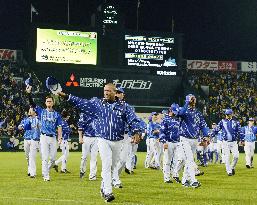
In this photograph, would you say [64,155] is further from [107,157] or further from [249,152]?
[249,152]

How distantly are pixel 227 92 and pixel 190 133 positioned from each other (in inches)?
1674

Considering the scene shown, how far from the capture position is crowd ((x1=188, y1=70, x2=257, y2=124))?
54250 millimetres

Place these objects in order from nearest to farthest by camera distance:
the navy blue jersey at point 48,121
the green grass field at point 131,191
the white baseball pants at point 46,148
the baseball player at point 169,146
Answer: the green grass field at point 131,191
the white baseball pants at point 46,148
the navy blue jersey at point 48,121
the baseball player at point 169,146

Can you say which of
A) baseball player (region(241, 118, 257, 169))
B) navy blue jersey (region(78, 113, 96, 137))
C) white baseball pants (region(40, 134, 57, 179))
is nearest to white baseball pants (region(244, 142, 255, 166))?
baseball player (region(241, 118, 257, 169))

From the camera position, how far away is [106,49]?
4662cm

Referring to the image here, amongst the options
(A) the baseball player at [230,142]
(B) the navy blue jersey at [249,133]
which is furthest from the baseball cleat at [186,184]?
→ (B) the navy blue jersey at [249,133]

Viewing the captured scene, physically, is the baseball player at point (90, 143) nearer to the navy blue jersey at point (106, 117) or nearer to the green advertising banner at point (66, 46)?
the navy blue jersey at point (106, 117)

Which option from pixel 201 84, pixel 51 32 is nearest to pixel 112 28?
pixel 51 32

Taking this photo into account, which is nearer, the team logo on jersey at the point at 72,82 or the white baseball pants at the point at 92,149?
the white baseball pants at the point at 92,149

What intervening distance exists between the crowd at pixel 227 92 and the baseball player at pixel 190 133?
1412 inches

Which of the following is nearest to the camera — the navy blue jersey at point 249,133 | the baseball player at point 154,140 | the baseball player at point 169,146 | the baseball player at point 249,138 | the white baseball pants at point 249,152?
the baseball player at point 169,146

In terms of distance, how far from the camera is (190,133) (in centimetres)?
1608

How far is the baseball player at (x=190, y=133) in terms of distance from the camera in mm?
15898

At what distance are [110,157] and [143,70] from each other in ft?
114
